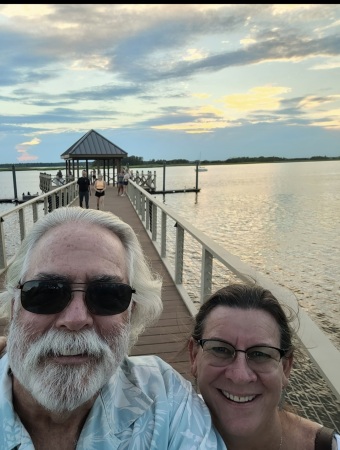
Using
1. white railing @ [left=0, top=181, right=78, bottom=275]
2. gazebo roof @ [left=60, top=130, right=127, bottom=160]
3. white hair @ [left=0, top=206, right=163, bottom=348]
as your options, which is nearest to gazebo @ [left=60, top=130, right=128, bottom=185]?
gazebo roof @ [left=60, top=130, right=127, bottom=160]

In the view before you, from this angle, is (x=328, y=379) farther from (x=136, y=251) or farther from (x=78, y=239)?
(x=78, y=239)

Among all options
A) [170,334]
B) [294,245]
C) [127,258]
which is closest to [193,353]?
[127,258]

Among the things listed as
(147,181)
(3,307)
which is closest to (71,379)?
(3,307)

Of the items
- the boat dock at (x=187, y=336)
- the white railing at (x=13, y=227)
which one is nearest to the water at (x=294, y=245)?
the boat dock at (x=187, y=336)

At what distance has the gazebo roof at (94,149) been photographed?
22.5 m

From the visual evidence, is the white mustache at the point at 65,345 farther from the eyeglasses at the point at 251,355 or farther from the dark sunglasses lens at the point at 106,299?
the eyeglasses at the point at 251,355

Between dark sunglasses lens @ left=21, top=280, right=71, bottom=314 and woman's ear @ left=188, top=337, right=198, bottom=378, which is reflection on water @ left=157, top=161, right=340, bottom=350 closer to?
woman's ear @ left=188, top=337, right=198, bottom=378

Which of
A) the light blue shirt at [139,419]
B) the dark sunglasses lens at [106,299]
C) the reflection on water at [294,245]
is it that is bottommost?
the reflection on water at [294,245]

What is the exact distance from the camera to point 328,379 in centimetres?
121

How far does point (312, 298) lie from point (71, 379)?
10254mm

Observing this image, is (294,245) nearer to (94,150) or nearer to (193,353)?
(94,150)

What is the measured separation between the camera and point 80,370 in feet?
4.06

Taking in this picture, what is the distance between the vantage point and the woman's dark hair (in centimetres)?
146

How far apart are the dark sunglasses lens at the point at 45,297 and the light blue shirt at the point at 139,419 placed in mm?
340
